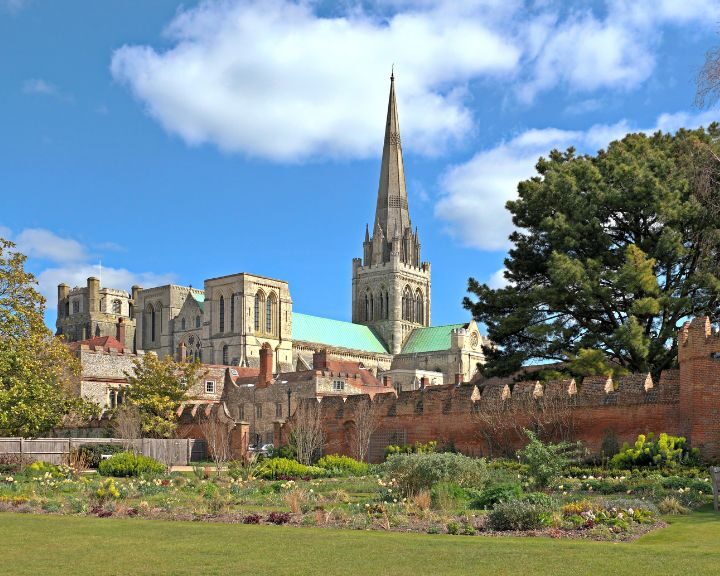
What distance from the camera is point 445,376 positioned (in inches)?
5069

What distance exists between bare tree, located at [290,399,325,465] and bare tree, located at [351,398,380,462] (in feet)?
4.85

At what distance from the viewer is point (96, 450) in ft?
130

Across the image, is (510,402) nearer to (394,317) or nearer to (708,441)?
(708,441)

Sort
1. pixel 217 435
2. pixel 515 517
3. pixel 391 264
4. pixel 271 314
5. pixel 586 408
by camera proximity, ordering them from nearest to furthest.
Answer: pixel 515 517 < pixel 586 408 < pixel 217 435 < pixel 271 314 < pixel 391 264

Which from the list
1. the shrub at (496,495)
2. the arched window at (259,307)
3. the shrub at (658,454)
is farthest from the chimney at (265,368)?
the arched window at (259,307)

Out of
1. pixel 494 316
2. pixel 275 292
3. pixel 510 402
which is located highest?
pixel 275 292

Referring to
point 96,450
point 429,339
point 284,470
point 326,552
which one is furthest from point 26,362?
point 429,339

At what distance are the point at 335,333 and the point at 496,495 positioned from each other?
12123cm

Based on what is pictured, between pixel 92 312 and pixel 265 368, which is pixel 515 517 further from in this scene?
pixel 92 312

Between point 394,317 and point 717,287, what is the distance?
114 metres

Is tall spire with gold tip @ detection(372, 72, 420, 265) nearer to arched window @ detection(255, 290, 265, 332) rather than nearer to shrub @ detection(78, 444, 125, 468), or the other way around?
arched window @ detection(255, 290, 265, 332)

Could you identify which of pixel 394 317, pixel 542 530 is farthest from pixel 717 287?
pixel 394 317

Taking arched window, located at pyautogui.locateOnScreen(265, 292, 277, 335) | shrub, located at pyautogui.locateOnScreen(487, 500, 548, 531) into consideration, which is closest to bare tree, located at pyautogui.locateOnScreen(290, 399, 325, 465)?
shrub, located at pyautogui.locateOnScreen(487, 500, 548, 531)

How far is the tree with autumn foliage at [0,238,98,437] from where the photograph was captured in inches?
1400
